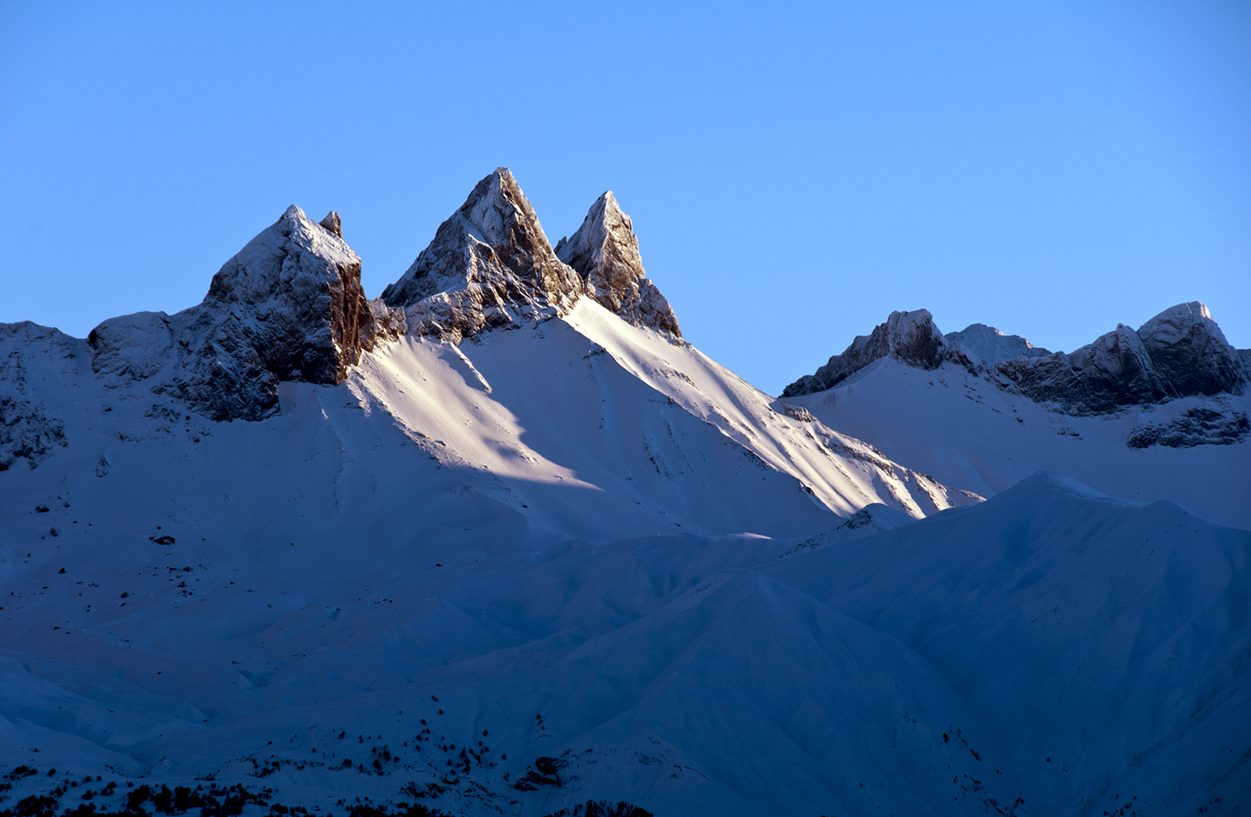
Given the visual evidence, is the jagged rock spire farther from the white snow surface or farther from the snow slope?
the white snow surface

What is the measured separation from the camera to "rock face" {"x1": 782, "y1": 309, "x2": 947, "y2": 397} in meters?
139

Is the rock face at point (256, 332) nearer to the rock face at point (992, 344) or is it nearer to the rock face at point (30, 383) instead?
the rock face at point (30, 383)

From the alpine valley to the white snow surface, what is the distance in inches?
6.3

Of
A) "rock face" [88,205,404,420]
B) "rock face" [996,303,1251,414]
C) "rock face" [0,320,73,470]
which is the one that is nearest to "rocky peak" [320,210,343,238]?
"rock face" [88,205,404,420]

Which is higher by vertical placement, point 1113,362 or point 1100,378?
point 1113,362

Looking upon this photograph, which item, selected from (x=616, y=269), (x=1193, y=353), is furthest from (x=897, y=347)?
(x=616, y=269)

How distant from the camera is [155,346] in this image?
82625 millimetres

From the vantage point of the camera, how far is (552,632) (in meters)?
47.4

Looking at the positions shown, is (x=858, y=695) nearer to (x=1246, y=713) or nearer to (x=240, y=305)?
(x=1246, y=713)

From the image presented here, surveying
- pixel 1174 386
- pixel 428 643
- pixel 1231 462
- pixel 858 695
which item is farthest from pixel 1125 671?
pixel 1174 386

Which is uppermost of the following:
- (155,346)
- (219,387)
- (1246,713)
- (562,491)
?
(155,346)

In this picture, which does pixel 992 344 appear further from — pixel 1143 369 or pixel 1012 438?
pixel 1012 438

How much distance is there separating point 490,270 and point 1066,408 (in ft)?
262

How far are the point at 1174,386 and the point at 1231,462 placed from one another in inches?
661
